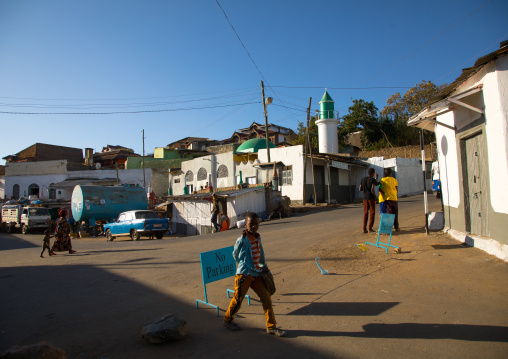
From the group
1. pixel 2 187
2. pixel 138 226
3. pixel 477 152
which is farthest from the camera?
pixel 2 187

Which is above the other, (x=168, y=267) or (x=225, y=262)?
(x=225, y=262)

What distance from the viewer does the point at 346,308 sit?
4.96 metres

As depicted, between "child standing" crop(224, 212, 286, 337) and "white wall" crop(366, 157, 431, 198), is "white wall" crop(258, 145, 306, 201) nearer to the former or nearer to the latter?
"white wall" crop(366, 157, 431, 198)

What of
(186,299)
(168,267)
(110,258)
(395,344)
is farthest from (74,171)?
(395,344)

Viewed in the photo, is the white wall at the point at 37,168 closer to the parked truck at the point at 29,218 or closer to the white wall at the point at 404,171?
the parked truck at the point at 29,218

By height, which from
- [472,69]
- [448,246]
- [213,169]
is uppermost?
[213,169]

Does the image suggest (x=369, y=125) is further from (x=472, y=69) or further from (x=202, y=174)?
(x=472, y=69)

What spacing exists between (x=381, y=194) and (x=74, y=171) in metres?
44.9

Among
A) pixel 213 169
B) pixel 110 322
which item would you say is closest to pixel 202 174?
pixel 213 169

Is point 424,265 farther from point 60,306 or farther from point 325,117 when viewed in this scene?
point 325,117

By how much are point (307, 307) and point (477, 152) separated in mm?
5217

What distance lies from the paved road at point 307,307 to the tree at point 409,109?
34.7 metres

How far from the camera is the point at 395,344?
381 cm

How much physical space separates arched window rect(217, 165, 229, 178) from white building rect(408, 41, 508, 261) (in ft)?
80.1
